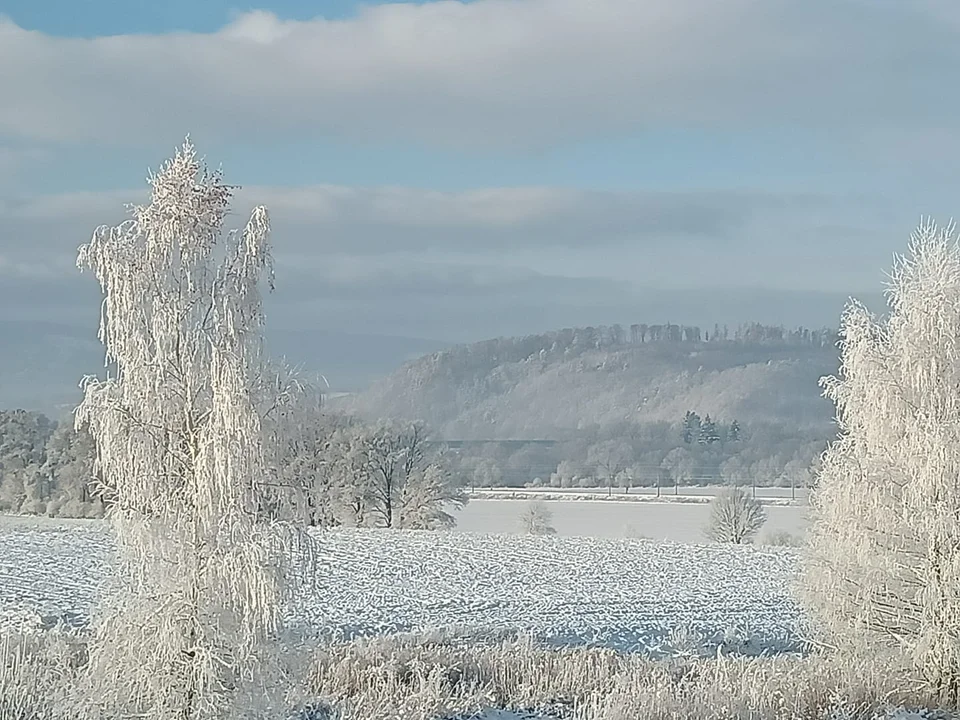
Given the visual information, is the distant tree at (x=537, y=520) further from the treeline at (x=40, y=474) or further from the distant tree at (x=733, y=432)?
the distant tree at (x=733, y=432)

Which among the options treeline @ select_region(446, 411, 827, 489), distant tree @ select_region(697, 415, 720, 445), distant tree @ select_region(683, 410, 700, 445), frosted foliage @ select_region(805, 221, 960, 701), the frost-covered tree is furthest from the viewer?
distant tree @ select_region(683, 410, 700, 445)

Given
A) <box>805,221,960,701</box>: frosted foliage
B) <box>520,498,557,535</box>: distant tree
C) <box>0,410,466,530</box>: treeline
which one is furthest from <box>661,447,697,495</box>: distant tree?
<box>805,221,960,701</box>: frosted foliage

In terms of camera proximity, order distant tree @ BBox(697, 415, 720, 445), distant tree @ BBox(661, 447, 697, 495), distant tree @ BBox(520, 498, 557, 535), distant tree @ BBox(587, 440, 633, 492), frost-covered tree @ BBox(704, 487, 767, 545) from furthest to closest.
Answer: distant tree @ BBox(697, 415, 720, 445) < distant tree @ BBox(587, 440, 633, 492) < distant tree @ BBox(661, 447, 697, 495) < distant tree @ BBox(520, 498, 557, 535) < frost-covered tree @ BBox(704, 487, 767, 545)

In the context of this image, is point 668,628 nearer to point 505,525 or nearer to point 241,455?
point 241,455

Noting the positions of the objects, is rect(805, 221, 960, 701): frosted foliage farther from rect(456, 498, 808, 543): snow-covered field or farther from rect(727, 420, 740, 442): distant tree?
rect(727, 420, 740, 442): distant tree

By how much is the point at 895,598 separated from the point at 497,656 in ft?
19.2

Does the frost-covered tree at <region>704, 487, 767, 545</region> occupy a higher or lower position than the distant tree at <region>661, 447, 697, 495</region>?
lower

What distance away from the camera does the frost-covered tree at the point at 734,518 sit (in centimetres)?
6600

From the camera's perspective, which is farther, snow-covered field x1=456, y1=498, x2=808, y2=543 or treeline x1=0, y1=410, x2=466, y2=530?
snow-covered field x1=456, y1=498, x2=808, y2=543

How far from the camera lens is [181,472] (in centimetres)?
1070

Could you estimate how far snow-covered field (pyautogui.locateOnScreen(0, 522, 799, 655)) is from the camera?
23.6 meters

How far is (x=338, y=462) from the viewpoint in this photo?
61.7 meters

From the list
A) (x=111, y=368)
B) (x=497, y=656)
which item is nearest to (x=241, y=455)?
(x=111, y=368)

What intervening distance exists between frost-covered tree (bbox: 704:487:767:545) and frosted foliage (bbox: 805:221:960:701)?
49858 millimetres
